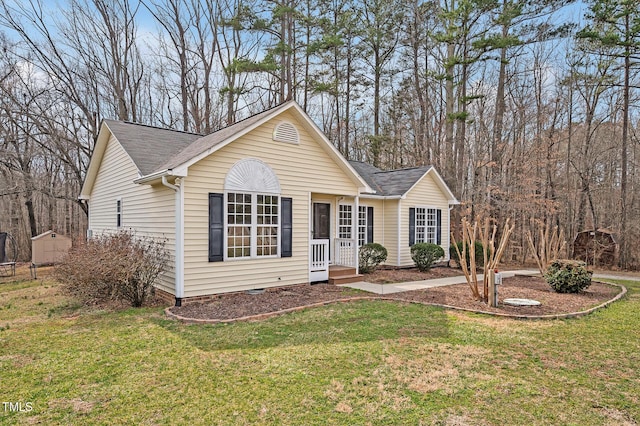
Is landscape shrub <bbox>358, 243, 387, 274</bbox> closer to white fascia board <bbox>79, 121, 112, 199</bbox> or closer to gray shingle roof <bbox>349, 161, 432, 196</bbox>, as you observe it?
gray shingle roof <bbox>349, 161, 432, 196</bbox>

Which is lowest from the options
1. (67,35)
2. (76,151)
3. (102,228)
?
(102,228)

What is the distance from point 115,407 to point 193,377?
84 cm

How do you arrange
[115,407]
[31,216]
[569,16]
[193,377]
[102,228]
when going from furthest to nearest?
[31,216] → [569,16] → [102,228] → [193,377] → [115,407]

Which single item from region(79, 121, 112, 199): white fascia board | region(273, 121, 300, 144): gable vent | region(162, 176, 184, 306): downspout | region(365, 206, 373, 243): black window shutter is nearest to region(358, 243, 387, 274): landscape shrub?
region(365, 206, 373, 243): black window shutter

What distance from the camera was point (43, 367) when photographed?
178 inches

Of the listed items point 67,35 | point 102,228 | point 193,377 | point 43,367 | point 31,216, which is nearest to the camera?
point 193,377

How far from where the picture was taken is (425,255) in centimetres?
1349

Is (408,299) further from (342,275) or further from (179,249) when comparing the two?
(179,249)

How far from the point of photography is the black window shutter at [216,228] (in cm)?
818

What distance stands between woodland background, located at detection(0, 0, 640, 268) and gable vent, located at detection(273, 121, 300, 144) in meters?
10.5

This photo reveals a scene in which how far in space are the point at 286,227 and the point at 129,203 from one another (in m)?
4.54

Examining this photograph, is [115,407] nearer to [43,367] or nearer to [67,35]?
[43,367]

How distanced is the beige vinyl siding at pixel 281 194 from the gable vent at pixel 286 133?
0.34ft

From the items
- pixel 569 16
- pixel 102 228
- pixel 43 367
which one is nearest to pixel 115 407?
pixel 43 367
